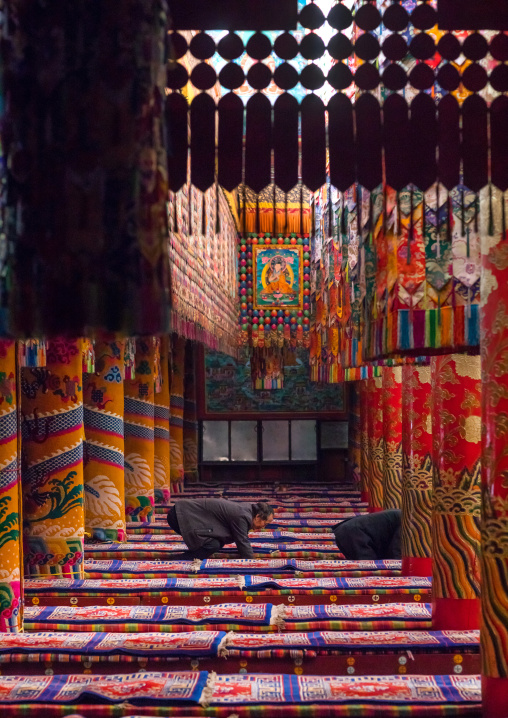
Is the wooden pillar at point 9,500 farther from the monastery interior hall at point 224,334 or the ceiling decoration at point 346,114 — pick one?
the ceiling decoration at point 346,114

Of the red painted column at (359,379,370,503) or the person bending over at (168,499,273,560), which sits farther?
the red painted column at (359,379,370,503)

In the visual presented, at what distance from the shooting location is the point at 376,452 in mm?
11695

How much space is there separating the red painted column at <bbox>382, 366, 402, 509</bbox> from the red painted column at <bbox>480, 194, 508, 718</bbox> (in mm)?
5964

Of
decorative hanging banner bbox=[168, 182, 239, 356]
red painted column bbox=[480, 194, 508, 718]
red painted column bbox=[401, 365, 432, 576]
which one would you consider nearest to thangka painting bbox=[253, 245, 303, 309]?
decorative hanging banner bbox=[168, 182, 239, 356]

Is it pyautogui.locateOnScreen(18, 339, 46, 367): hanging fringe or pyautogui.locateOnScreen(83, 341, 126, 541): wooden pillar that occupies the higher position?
pyautogui.locateOnScreen(18, 339, 46, 367): hanging fringe

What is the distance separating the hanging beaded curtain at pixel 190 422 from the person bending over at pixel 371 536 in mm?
8392

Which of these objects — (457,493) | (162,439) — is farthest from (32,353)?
(162,439)

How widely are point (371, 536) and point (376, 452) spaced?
3072 mm

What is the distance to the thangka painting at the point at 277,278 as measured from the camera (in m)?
15.1

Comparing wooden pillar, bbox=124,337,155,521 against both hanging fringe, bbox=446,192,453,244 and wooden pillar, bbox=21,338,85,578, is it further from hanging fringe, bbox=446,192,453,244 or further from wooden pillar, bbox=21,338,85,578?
hanging fringe, bbox=446,192,453,244

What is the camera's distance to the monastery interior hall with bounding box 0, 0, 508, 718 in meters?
2.34

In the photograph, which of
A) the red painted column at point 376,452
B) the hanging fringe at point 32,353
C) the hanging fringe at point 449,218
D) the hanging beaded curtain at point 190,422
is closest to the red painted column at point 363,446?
the red painted column at point 376,452

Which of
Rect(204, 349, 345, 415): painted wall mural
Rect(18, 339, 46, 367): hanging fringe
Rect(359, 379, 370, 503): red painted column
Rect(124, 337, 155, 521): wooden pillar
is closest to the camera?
Rect(18, 339, 46, 367): hanging fringe

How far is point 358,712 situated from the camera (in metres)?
3.85
